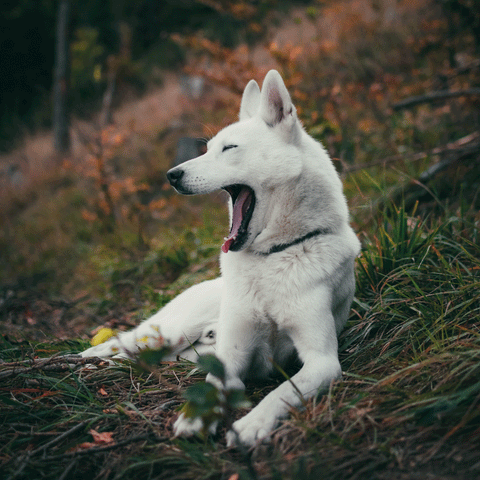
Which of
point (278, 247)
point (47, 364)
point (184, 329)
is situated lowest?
point (184, 329)

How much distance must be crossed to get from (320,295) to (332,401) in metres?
0.46

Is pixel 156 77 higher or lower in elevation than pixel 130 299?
higher

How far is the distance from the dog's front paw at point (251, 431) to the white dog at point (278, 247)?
0.45 ft

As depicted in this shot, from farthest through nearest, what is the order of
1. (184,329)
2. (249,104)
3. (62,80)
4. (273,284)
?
(62,80), (249,104), (184,329), (273,284)

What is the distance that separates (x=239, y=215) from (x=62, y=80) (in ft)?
36.4

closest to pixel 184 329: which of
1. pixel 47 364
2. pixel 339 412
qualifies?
pixel 47 364

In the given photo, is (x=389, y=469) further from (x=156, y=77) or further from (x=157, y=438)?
(x=156, y=77)

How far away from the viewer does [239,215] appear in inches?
85.9

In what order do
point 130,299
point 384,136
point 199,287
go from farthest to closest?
1. point 384,136
2. point 130,299
3. point 199,287

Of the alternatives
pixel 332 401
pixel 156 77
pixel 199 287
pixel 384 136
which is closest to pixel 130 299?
pixel 199 287

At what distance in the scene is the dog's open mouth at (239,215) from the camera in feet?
6.74

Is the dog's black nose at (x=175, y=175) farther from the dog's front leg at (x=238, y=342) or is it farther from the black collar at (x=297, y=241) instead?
the dog's front leg at (x=238, y=342)

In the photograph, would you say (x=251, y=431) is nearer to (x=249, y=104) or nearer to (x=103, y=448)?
(x=103, y=448)

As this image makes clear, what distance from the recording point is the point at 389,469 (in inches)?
50.6
